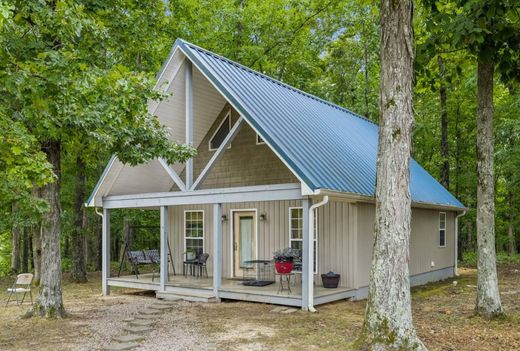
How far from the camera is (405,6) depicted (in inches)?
261

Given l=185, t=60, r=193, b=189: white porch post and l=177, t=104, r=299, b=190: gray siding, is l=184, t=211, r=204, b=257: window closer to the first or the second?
l=177, t=104, r=299, b=190: gray siding

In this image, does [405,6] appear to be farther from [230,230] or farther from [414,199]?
[230,230]

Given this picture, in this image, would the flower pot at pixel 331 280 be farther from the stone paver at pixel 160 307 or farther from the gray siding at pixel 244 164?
the stone paver at pixel 160 307

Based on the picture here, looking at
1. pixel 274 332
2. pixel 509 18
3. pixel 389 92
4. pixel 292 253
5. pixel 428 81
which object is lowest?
pixel 274 332

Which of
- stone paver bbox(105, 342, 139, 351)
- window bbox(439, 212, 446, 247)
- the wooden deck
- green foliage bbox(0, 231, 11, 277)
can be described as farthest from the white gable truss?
green foliage bbox(0, 231, 11, 277)

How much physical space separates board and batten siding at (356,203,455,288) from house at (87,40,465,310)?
0.05 metres

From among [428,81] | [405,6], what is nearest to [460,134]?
[428,81]

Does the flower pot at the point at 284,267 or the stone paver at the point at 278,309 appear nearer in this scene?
the stone paver at the point at 278,309

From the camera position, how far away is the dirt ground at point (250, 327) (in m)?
7.14

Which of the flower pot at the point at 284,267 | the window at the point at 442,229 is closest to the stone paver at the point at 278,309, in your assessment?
the flower pot at the point at 284,267

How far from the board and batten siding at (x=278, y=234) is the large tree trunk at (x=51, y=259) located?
17.1 feet

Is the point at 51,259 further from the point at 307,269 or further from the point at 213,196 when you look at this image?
the point at 307,269

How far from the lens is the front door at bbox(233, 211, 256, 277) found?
13203 mm

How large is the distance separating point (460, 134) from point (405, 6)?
65.5 ft
